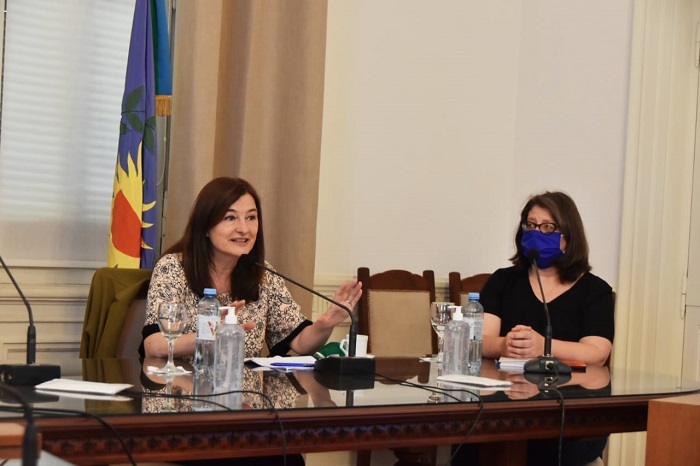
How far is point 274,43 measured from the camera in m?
4.09

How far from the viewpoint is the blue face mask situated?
11.0 ft

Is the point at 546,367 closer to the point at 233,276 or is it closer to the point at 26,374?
the point at 233,276

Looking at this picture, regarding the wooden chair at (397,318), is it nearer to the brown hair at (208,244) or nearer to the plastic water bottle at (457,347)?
the brown hair at (208,244)

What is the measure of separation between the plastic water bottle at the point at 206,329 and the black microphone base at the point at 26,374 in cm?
36

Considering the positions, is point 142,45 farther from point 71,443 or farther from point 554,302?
point 71,443

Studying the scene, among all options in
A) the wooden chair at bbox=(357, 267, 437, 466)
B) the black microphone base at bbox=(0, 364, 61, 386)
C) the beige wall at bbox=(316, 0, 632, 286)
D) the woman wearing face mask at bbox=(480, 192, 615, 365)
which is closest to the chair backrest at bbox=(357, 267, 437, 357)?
the wooden chair at bbox=(357, 267, 437, 466)

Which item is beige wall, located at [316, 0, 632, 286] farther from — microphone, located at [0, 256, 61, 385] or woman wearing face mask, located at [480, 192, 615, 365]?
microphone, located at [0, 256, 61, 385]

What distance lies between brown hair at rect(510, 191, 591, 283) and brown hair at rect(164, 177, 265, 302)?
1.02 m

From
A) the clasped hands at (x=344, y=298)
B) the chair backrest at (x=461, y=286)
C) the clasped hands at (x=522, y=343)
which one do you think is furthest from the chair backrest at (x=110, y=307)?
the chair backrest at (x=461, y=286)

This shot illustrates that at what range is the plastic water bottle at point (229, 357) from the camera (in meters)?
2.13

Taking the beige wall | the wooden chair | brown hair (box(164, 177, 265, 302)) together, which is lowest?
the wooden chair

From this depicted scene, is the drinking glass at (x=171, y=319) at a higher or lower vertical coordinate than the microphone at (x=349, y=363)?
higher

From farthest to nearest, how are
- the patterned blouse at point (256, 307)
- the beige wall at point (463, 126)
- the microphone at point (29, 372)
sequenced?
the beige wall at point (463, 126) → the patterned blouse at point (256, 307) → the microphone at point (29, 372)

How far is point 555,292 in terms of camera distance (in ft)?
11.3
